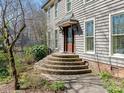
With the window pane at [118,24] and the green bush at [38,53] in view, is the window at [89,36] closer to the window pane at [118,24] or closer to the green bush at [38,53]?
the window pane at [118,24]

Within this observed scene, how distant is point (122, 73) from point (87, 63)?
3.47m

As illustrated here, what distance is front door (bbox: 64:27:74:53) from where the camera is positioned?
15974mm

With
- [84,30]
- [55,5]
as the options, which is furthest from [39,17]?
[84,30]

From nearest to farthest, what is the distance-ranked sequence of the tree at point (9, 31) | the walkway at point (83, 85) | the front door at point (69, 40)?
1. the walkway at point (83, 85)
2. the tree at point (9, 31)
3. the front door at point (69, 40)

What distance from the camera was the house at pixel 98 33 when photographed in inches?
380

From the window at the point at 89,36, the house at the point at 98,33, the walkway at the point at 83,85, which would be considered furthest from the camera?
the window at the point at 89,36

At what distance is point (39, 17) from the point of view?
36.0m

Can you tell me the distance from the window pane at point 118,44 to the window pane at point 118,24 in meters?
0.26

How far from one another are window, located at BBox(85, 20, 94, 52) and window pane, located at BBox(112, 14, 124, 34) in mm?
2347

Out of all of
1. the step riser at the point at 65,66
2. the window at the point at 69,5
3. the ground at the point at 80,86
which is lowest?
the ground at the point at 80,86

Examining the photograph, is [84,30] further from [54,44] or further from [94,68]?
[54,44]

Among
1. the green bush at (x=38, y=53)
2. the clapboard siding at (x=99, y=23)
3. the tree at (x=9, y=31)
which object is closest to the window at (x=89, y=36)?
the clapboard siding at (x=99, y=23)

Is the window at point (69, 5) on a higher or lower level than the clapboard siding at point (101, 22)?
higher

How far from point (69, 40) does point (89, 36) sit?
4342 millimetres
